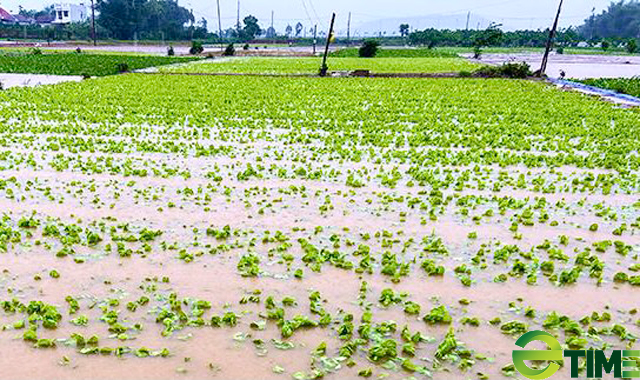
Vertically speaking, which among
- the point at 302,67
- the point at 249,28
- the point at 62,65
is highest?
Result: the point at 249,28

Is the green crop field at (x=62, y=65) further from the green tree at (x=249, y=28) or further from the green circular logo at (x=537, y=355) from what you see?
the green tree at (x=249, y=28)

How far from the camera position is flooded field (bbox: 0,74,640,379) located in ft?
15.7

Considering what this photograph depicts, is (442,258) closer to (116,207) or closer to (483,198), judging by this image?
(483,198)

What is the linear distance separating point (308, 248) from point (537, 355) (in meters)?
2.94

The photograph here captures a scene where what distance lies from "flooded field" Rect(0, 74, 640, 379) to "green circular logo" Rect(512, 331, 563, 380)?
0.10 metres

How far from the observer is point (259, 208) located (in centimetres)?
824

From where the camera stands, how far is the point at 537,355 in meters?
4.75

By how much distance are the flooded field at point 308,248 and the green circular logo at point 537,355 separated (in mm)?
97

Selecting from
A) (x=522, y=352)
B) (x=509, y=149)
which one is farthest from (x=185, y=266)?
(x=509, y=149)
